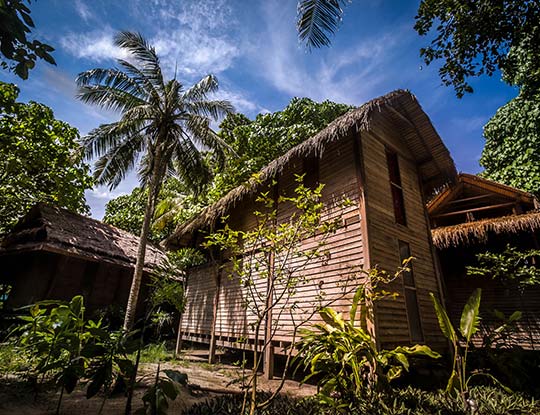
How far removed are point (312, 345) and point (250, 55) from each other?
511cm

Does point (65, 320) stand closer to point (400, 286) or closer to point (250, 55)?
point (250, 55)

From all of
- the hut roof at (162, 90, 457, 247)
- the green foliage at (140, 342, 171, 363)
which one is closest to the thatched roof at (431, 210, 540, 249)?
the hut roof at (162, 90, 457, 247)

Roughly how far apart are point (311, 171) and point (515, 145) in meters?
15.1

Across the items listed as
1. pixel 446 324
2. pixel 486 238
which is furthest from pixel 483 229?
pixel 446 324

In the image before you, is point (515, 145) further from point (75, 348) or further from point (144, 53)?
point (75, 348)

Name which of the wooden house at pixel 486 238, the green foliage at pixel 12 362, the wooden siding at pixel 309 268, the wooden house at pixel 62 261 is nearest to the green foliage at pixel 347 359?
the wooden siding at pixel 309 268

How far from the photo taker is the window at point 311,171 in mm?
7883

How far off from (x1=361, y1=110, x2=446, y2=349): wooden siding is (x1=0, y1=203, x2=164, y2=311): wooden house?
1057cm

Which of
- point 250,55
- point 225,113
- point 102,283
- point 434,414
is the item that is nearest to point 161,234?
point 102,283

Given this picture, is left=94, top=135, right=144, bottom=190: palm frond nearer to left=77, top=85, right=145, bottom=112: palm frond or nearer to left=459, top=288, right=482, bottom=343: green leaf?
left=77, top=85, right=145, bottom=112: palm frond

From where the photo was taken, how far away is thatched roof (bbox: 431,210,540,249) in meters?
9.38

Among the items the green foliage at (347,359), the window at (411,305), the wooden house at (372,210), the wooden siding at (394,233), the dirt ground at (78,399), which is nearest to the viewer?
the dirt ground at (78,399)

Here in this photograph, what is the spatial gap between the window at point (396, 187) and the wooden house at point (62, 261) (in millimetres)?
10892

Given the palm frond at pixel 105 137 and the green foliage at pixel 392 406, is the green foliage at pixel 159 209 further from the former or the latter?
the green foliage at pixel 392 406
